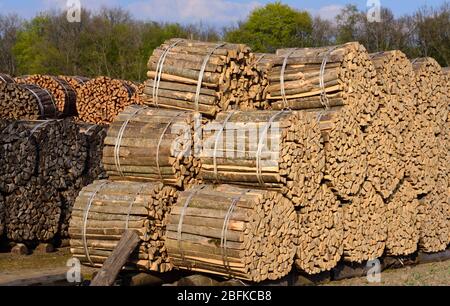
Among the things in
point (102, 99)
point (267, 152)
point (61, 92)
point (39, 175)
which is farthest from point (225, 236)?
point (61, 92)

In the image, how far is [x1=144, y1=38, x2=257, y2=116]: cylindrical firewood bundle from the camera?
1162 centimetres

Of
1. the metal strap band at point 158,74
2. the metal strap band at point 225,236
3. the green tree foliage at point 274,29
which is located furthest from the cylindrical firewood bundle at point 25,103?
the green tree foliage at point 274,29

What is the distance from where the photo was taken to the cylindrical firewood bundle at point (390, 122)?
12664mm

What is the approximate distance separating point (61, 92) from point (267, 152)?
14.6 metres

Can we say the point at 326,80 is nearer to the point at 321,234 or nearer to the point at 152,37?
→ the point at 321,234

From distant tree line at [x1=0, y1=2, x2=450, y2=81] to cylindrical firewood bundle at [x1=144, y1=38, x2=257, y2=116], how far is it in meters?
23.7

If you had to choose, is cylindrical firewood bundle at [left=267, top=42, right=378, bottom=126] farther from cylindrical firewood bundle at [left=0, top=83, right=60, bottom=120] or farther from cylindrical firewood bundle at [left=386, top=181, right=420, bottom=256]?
cylindrical firewood bundle at [left=0, top=83, right=60, bottom=120]

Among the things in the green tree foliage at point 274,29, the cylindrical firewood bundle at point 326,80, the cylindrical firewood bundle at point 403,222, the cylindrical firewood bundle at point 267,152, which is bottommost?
the cylindrical firewood bundle at point 403,222

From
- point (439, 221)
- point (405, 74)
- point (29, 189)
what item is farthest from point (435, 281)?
point (29, 189)

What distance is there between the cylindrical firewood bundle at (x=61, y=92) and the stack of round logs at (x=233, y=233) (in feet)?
43.4

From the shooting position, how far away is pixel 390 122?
42.9 ft

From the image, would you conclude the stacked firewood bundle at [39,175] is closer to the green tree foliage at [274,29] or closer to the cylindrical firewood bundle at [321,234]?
the cylindrical firewood bundle at [321,234]

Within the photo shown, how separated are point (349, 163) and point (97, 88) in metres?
13.1
